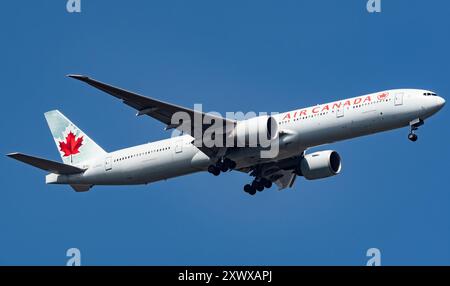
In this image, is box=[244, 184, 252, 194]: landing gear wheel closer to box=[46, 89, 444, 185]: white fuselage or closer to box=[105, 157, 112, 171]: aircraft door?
box=[46, 89, 444, 185]: white fuselage

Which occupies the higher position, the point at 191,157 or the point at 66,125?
the point at 66,125

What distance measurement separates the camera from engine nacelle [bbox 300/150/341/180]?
182 ft

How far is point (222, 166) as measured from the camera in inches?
2069

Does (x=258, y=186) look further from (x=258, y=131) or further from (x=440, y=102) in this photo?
(x=440, y=102)

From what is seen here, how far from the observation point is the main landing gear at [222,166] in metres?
52.6

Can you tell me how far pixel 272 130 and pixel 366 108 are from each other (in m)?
4.91

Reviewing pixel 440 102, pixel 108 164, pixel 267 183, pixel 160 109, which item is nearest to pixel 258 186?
pixel 267 183

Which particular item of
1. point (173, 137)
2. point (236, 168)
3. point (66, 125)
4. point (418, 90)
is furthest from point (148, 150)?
point (418, 90)

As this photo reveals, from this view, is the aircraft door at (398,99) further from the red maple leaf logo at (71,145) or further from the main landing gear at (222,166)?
the red maple leaf logo at (71,145)

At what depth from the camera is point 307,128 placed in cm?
4994

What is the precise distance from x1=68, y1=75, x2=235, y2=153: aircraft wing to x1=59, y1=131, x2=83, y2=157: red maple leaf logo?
9.08 metres

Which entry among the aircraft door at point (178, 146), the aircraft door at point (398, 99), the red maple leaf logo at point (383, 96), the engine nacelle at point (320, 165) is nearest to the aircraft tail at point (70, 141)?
the aircraft door at point (178, 146)

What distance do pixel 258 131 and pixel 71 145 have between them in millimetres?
14251

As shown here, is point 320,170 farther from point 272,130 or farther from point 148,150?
point 148,150
